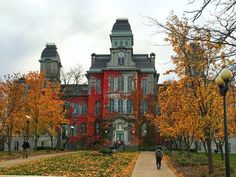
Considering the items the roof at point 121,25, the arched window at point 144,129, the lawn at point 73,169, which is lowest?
the lawn at point 73,169

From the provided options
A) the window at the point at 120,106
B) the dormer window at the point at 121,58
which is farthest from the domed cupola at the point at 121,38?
the window at the point at 120,106

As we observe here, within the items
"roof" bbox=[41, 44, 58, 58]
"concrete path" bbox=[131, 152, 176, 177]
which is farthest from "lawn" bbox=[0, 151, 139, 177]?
"roof" bbox=[41, 44, 58, 58]

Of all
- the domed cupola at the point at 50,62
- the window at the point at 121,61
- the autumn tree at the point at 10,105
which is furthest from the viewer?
the domed cupola at the point at 50,62

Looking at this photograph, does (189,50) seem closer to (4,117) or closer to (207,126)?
(207,126)

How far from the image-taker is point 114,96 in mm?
67500

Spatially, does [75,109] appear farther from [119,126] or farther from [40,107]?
[40,107]

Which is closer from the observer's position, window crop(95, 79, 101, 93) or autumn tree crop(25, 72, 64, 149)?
autumn tree crop(25, 72, 64, 149)

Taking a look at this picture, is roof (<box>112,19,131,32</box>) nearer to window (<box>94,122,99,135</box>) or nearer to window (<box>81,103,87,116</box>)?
window (<box>81,103,87,116</box>)

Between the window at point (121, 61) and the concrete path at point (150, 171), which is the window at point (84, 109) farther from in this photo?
the concrete path at point (150, 171)

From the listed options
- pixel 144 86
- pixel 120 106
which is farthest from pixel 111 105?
pixel 144 86

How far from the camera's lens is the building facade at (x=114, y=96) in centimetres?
6494

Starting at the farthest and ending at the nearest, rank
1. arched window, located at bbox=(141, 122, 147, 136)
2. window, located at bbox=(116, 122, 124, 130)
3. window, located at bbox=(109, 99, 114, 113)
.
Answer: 1. window, located at bbox=(109, 99, 114, 113)
2. window, located at bbox=(116, 122, 124, 130)
3. arched window, located at bbox=(141, 122, 147, 136)

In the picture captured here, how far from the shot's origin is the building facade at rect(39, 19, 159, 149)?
64.9 m

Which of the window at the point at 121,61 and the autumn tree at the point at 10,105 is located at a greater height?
the window at the point at 121,61
